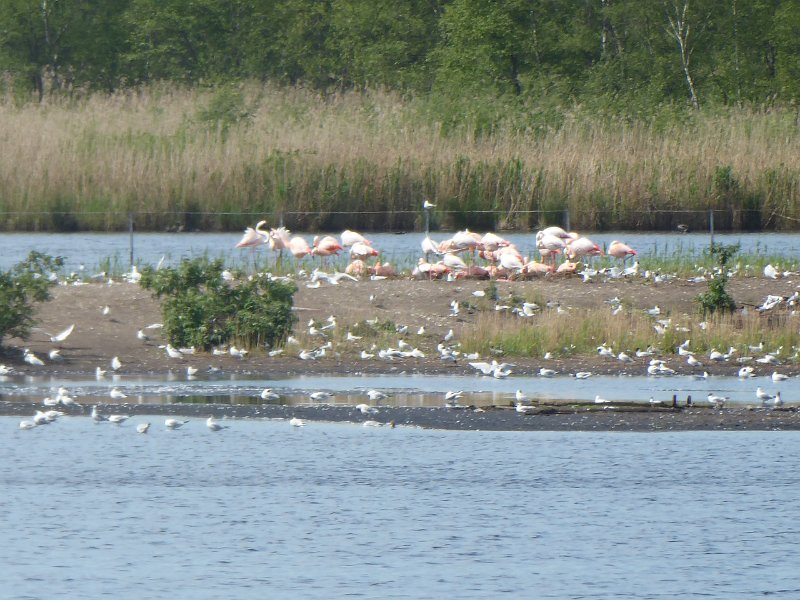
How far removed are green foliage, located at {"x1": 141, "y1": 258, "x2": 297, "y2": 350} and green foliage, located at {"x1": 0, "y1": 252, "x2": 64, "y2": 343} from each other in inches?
61.0

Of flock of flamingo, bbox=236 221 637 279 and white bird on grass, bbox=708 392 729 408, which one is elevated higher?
flock of flamingo, bbox=236 221 637 279

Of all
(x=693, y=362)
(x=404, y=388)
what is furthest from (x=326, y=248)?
(x=404, y=388)

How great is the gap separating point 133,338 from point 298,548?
9.92m

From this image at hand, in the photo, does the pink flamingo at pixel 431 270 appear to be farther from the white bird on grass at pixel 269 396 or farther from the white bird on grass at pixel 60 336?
the white bird on grass at pixel 269 396

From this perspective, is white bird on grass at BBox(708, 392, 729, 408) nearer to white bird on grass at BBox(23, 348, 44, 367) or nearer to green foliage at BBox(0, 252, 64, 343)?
white bird on grass at BBox(23, 348, 44, 367)

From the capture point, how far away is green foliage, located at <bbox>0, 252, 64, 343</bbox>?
62.1 ft

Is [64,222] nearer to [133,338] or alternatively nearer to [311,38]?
[133,338]

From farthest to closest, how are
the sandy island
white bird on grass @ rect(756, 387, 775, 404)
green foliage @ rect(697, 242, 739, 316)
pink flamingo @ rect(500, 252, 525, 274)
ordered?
pink flamingo @ rect(500, 252, 525, 274) → green foliage @ rect(697, 242, 739, 316) → white bird on grass @ rect(756, 387, 775, 404) → the sandy island

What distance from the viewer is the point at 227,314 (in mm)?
19922

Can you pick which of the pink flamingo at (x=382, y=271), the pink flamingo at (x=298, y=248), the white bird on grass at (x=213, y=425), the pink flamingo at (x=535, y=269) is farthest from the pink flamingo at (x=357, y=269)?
the white bird on grass at (x=213, y=425)

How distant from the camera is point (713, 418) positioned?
587 inches

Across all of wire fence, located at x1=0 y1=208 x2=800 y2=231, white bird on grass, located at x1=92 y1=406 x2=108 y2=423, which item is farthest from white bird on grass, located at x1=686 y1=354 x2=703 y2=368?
wire fence, located at x1=0 y1=208 x2=800 y2=231

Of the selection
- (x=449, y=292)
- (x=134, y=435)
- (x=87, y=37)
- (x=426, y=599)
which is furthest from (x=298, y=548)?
(x=87, y=37)

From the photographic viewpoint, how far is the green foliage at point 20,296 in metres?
18.9
